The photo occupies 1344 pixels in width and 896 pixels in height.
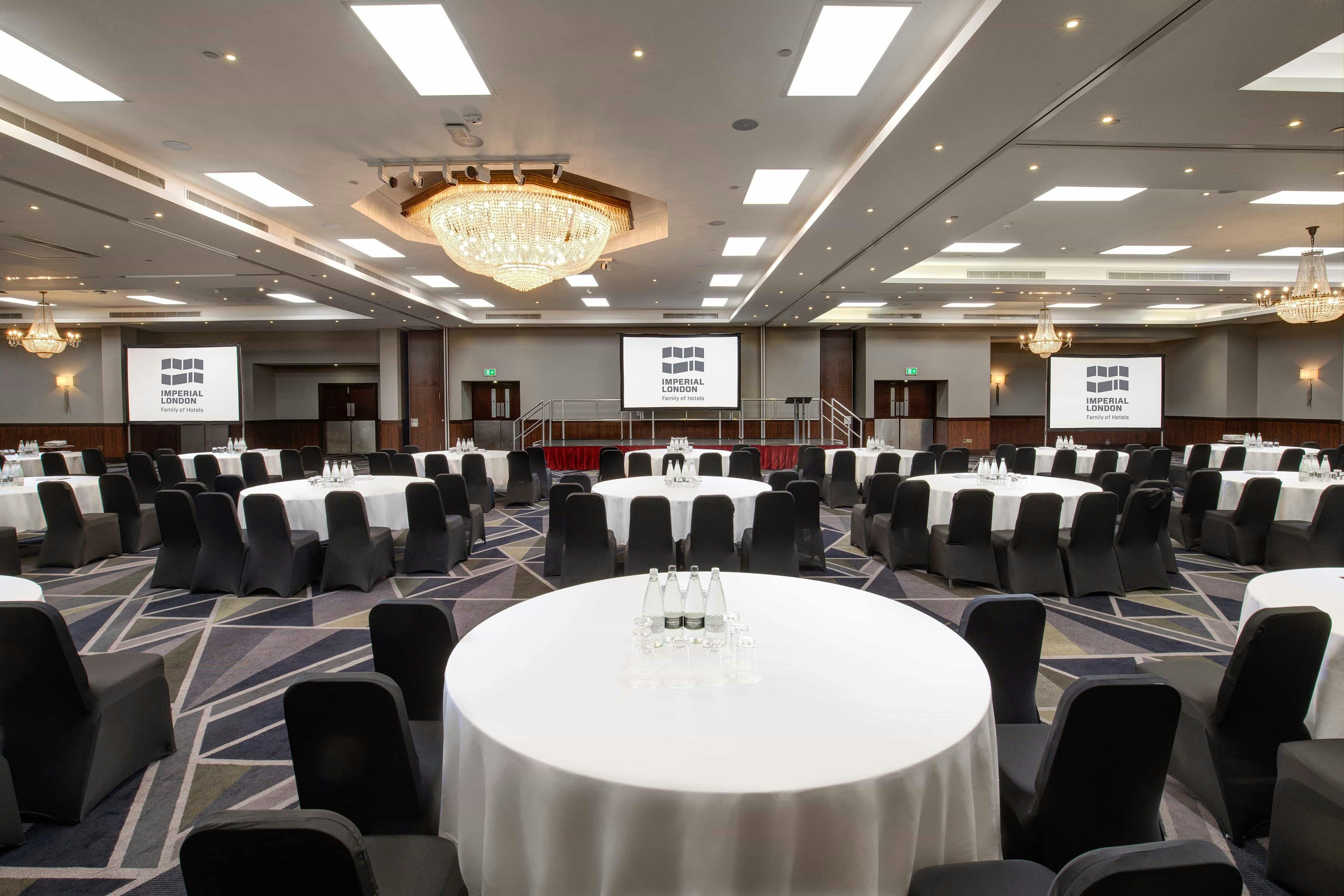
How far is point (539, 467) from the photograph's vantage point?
11391mm

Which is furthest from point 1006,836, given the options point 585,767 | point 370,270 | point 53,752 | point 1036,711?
point 370,270

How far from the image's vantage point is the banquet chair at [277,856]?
111cm

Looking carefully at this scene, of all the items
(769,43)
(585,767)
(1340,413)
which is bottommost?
(585,767)

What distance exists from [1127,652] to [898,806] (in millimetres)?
3872

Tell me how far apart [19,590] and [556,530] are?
3923 mm

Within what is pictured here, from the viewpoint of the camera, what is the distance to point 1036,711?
2684 mm

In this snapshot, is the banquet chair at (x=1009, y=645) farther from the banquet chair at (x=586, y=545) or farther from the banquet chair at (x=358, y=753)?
the banquet chair at (x=586, y=545)

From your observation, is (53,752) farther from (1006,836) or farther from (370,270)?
(370,270)

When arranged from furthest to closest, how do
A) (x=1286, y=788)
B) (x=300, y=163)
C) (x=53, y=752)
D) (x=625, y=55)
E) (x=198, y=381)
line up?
(x=198, y=381), (x=300, y=163), (x=625, y=55), (x=53, y=752), (x=1286, y=788)

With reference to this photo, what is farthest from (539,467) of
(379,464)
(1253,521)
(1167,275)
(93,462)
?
A: (1167,275)

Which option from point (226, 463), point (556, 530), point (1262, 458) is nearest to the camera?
point (556, 530)

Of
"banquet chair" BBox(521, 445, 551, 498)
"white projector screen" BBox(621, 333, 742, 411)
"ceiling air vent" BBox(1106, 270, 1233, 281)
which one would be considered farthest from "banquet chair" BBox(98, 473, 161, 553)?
"ceiling air vent" BBox(1106, 270, 1233, 281)

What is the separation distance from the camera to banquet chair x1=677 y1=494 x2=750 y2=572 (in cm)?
526

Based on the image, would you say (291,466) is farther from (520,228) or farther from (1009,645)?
(1009,645)
